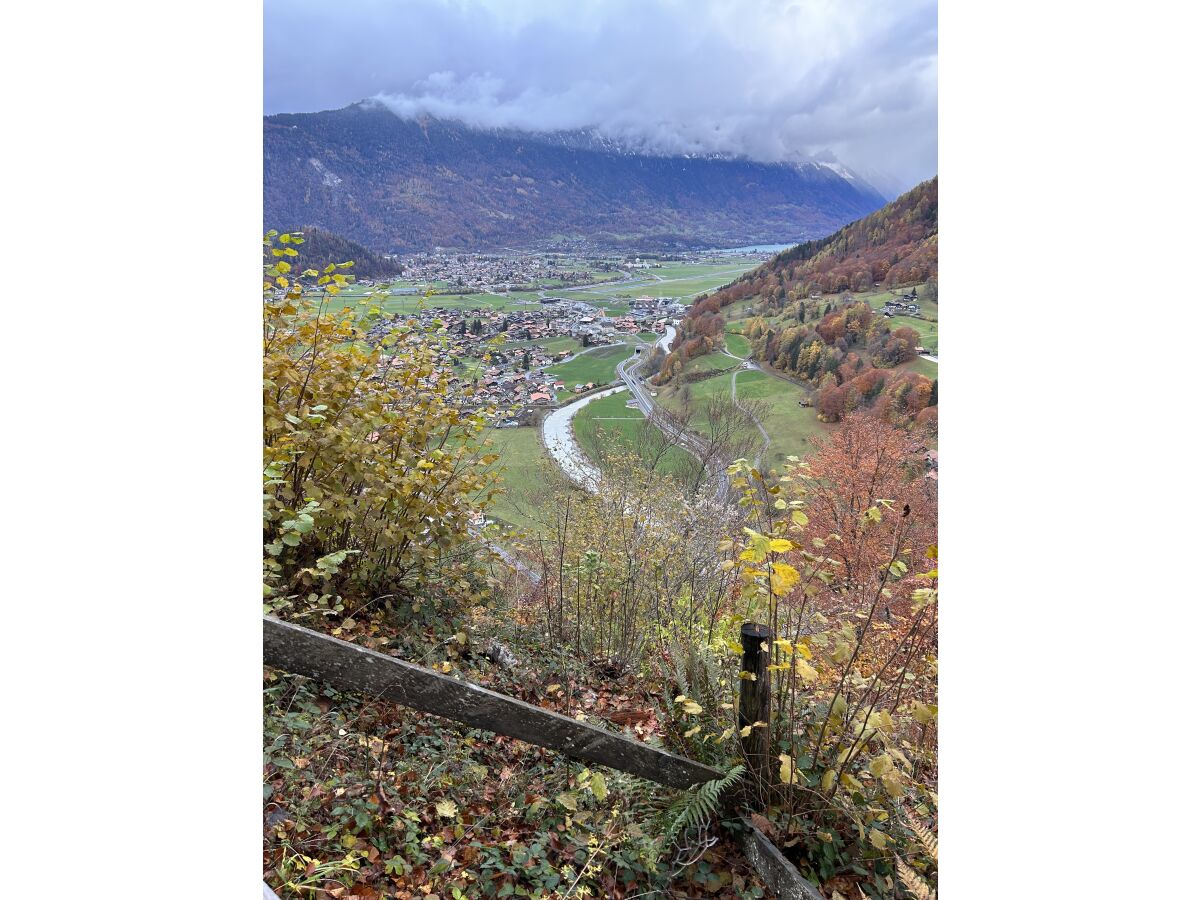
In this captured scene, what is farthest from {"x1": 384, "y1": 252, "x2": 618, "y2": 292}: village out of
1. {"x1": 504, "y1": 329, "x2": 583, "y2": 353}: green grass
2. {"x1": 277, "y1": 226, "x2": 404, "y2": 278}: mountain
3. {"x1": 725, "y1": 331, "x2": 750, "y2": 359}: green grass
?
{"x1": 725, "y1": 331, "x2": 750, "y2": 359}: green grass

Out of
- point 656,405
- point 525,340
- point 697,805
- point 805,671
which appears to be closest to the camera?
point 805,671

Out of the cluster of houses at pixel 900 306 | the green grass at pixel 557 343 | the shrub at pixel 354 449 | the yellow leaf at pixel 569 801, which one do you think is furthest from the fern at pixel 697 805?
the cluster of houses at pixel 900 306

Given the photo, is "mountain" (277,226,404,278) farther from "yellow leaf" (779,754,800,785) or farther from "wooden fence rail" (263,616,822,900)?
"yellow leaf" (779,754,800,785)

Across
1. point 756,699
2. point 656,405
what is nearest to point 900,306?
point 656,405

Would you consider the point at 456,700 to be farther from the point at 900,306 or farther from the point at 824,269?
the point at 824,269

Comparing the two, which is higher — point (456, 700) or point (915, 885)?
point (456, 700)

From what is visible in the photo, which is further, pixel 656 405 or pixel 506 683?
pixel 656 405
